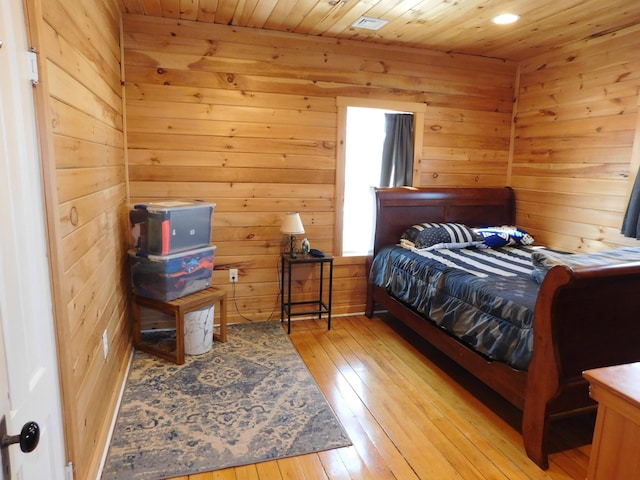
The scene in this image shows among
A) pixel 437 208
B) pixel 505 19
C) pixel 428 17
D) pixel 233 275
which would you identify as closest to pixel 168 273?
pixel 233 275

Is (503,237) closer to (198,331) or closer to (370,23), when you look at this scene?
(370,23)

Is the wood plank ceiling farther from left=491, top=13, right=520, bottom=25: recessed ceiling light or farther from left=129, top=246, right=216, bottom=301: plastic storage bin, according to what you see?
left=129, top=246, right=216, bottom=301: plastic storage bin

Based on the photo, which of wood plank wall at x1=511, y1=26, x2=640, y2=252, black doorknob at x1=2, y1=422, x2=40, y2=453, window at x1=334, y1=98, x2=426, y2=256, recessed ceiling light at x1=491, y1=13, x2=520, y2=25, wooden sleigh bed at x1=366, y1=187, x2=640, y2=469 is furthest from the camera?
window at x1=334, y1=98, x2=426, y2=256

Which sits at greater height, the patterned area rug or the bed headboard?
the bed headboard

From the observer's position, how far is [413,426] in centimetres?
235

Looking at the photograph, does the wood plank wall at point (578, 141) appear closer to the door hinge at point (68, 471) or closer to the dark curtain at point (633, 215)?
the dark curtain at point (633, 215)

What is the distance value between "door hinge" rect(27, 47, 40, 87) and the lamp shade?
7.63ft

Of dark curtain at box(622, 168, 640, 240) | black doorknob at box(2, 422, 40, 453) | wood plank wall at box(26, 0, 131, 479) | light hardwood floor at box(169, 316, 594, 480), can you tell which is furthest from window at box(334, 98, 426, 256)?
black doorknob at box(2, 422, 40, 453)

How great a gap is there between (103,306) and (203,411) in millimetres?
814

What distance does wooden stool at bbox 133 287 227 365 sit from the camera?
9.44 ft

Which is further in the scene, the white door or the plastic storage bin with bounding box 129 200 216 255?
the plastic storage bin with bounding box 129 200 216 255

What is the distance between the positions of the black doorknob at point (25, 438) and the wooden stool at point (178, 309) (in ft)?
6.57

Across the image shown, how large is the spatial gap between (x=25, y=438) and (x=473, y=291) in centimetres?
230

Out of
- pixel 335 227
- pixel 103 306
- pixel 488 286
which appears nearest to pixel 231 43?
pixel 335 227
